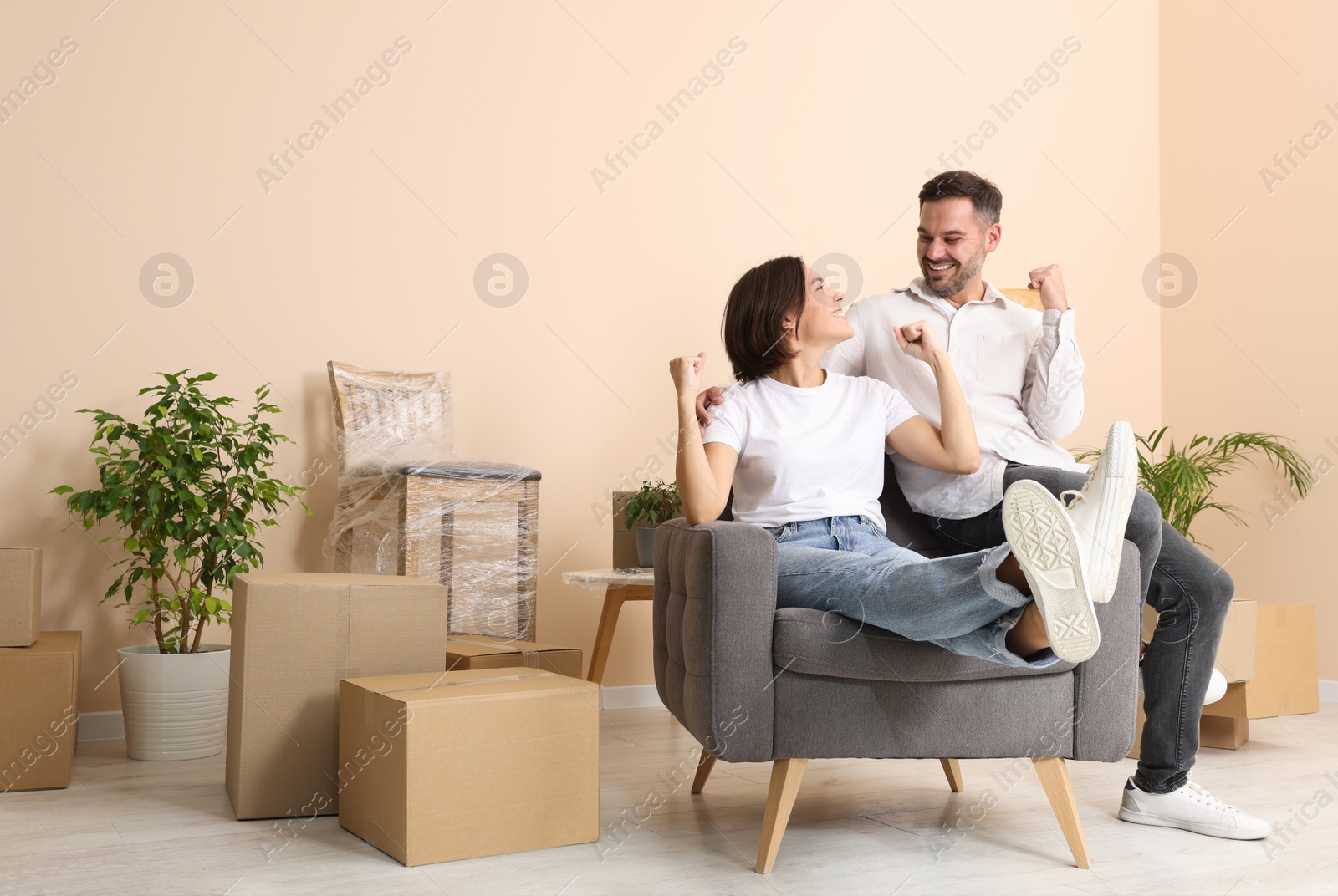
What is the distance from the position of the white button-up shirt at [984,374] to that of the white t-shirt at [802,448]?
0.58ft

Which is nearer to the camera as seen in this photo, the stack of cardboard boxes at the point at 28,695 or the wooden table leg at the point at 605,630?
the stack of cardboard boxes at the point at 28,695

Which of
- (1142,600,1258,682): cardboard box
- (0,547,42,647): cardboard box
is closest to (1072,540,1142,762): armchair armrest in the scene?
(1142,600,1258,682): cardboard box

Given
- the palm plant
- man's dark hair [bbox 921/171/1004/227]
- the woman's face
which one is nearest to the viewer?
the woman's face

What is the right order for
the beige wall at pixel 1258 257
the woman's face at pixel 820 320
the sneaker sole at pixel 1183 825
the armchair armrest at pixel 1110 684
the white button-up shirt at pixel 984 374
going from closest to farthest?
the armchair armrest at pixel 1110 684 → the sneaker sole at pixel 1183 825 → the woman's face at pixel 820 320 → the white button-up shirt at pixel 984 374 → the beige wall at pixel 1258 257

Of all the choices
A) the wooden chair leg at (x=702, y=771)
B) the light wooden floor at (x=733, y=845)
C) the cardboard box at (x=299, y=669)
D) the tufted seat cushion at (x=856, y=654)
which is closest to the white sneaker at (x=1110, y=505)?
the tufted seat cushion at (x=856, y=654)

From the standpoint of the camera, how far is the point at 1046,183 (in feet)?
13.5

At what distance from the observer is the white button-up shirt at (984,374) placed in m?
2.13

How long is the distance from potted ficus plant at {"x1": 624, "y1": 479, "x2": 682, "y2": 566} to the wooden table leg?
0.49ft

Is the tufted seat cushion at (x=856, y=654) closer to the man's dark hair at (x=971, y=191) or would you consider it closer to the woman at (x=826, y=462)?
the woman at (x=826, y=462)

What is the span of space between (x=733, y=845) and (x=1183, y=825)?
0.81 metres

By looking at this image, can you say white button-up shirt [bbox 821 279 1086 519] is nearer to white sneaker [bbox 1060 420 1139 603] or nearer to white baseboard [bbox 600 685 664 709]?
white sneaker [bbox 1060 420 1139 603]

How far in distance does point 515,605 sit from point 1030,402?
1.41 metres

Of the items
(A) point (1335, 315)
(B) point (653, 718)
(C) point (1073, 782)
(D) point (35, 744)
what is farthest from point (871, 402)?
(A) point (1335, 315)

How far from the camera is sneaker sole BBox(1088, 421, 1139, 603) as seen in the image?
4.83 ft
